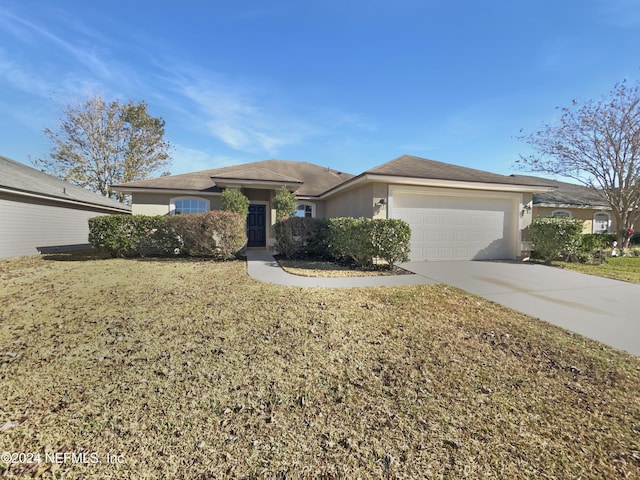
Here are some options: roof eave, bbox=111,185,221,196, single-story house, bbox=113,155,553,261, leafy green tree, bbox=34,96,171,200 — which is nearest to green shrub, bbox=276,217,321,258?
single-story house, bbox=113,155,553,261

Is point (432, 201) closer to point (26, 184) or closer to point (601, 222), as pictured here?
point (601, 222)

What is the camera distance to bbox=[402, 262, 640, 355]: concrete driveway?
4.11m

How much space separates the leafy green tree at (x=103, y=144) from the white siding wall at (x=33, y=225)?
35.3 ft

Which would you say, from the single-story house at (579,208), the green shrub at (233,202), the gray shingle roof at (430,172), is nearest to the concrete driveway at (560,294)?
the gray shingle roof at (430,172)

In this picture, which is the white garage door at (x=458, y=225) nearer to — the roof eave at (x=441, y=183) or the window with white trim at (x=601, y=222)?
the roof eave at (x=441, y=183)

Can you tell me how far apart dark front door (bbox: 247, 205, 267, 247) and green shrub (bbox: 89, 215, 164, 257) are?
14.1ft

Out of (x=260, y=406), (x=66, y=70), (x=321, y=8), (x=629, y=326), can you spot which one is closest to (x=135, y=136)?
(x=66, y=70)

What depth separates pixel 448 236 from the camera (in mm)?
10148

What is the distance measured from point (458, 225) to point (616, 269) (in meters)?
5.09

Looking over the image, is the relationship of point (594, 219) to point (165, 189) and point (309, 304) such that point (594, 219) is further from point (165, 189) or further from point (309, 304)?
point (165, 189)

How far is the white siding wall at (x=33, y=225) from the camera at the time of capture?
10672mm

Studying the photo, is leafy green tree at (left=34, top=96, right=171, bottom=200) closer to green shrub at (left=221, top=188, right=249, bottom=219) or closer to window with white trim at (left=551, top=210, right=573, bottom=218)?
green shrub at (left=221, top=188, right=249, bottom=219)

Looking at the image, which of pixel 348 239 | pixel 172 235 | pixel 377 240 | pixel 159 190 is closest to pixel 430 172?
pixel 377 240

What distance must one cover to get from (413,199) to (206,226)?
741cm
